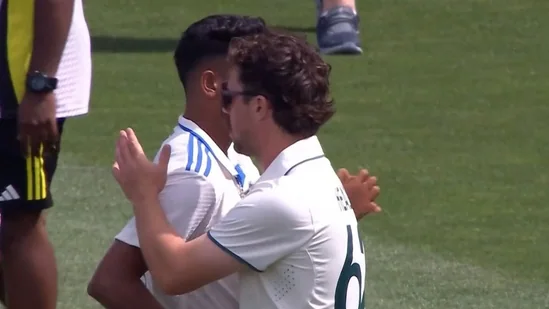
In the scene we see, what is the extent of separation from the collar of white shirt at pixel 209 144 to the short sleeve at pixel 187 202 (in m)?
0.15

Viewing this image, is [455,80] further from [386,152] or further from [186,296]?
[186,296]

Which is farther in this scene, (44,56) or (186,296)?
(44,56)

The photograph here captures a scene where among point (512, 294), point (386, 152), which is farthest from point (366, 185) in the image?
point (386, 152)

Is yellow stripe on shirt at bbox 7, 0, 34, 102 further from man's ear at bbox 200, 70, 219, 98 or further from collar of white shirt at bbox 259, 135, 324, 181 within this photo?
collar of white shirt at bbox 259, 135, 324, 181

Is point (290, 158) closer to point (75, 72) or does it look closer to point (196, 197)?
point (196, 197)

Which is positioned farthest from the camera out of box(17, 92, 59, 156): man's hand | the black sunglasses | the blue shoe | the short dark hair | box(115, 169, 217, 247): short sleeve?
the blue shoe

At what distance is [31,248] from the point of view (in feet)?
14.3

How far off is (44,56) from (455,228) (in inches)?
112

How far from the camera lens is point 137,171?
3.23m

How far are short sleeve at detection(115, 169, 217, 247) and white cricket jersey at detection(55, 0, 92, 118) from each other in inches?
38.8

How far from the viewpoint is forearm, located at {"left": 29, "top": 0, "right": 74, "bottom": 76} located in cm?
414

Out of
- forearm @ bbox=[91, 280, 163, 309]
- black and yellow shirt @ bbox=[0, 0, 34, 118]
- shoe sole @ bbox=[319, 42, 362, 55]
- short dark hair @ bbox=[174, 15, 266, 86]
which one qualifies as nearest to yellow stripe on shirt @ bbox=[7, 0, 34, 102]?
black and yellow shirt @ bbox=[0, 0, 34, 118]

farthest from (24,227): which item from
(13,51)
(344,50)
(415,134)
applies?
(344,50)

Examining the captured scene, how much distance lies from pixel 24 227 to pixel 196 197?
109 cm
